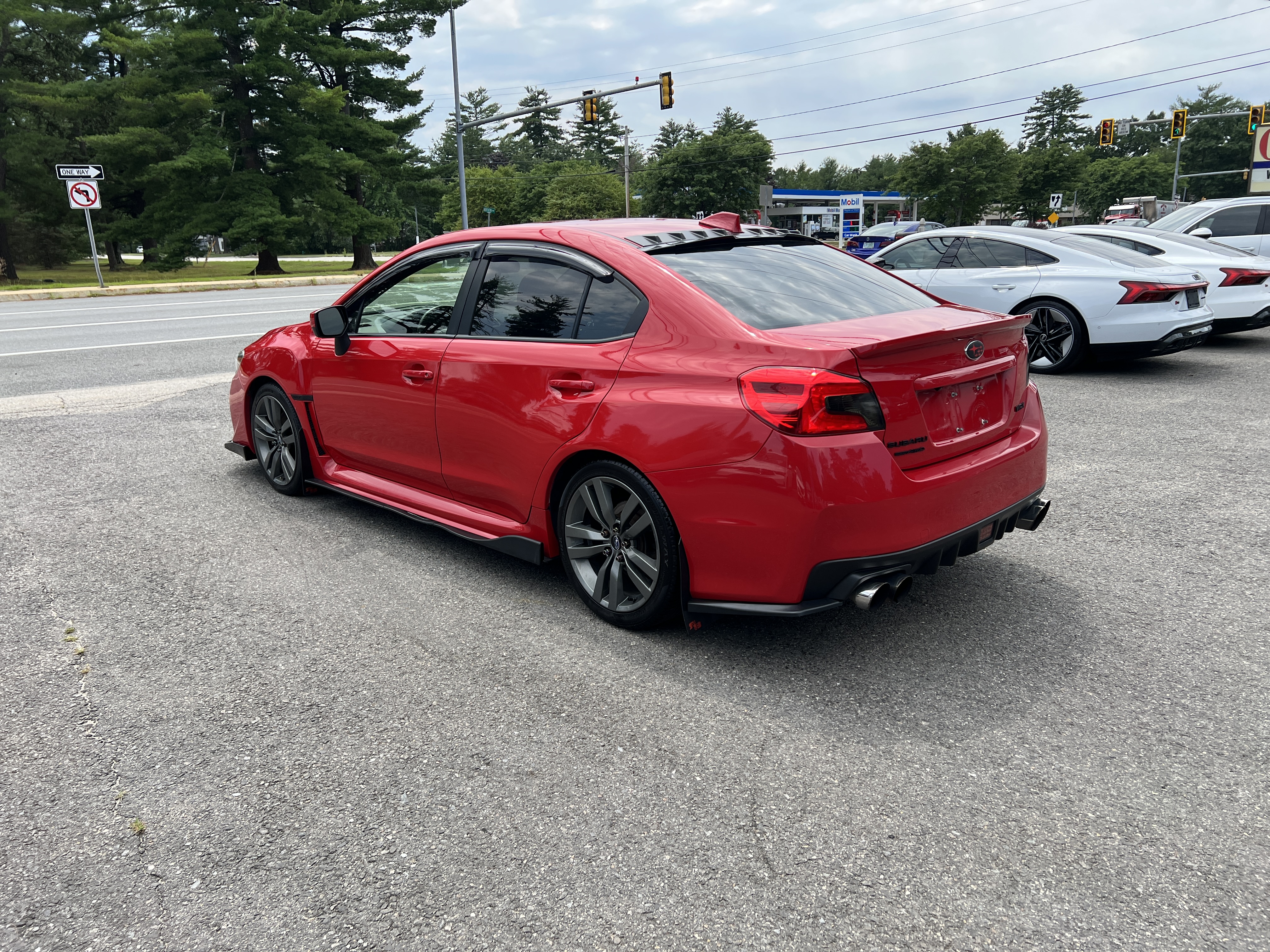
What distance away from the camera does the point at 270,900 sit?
2.23 m

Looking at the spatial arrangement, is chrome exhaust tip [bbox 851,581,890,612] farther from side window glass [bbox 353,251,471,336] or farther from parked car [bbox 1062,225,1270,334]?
parked car [bbox 1062,225,1270,334]

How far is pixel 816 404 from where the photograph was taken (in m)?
2.98

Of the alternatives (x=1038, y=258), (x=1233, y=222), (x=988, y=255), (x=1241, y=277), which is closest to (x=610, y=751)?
(x=1038, y=258)

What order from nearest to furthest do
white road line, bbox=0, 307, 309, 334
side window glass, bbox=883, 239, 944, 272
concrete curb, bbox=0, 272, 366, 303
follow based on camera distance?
1. side window glass, bbox=883, 239, 944, 272
2. white road line, bbox=0, 307, 309, 334
3. concrete curb, bbox=0, 272, 366, 303

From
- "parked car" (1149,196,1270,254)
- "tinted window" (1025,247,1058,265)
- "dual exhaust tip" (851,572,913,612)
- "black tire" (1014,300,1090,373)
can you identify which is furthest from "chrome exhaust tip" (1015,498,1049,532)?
"parked car" (1149,196,1270,254)

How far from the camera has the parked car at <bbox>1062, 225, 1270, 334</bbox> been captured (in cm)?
1031

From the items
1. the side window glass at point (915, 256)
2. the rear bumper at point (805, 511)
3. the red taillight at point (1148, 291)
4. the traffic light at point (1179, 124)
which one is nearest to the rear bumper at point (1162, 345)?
the red taillight at point (1148, 291)

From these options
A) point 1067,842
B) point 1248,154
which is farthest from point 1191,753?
point 1248,154

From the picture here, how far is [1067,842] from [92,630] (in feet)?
12.1

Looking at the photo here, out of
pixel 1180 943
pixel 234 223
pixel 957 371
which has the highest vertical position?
pixel 234 223

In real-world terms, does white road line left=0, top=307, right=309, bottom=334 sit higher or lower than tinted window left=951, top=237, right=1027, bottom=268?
lower

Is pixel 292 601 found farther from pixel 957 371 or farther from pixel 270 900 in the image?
pixel 957 371

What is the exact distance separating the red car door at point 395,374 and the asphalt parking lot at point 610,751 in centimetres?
48

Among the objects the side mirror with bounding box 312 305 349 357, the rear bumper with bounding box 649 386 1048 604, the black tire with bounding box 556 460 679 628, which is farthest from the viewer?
the side mirror with bounding box 312 305 349 357
